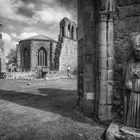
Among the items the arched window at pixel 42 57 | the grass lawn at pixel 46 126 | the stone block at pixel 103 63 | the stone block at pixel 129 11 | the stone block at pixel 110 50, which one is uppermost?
the arched window at pixel 42 57

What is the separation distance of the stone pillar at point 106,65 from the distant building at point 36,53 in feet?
95.7

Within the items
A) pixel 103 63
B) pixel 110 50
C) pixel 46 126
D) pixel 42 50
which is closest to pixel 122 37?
pixel 110 50

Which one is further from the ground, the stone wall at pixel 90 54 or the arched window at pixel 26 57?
the arched window at pixel 26 57

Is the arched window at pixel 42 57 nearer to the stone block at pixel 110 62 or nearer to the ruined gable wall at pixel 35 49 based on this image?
the ruined gable wall at pixel 35 49

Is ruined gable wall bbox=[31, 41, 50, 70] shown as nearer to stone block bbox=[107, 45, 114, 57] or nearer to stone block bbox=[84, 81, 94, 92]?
stone block bbox=[84, 81, 94, 92]

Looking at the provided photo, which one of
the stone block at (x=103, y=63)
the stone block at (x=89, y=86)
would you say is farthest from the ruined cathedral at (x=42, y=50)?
the stone block at (x=103, y=63)

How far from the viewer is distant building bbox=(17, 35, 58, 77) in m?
32.3

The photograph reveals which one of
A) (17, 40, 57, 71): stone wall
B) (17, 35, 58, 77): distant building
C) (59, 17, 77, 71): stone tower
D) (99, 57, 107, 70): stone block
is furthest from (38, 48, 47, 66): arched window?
(99, 57, 107, 70): stone block

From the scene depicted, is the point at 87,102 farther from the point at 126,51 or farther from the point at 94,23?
the point at 94,23

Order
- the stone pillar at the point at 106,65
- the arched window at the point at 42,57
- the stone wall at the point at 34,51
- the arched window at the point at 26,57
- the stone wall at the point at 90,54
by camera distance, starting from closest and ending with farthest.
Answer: the stone pillar at the point at 106,65
the stone wall at the point at 90,54
the stone wall at the point at 34,51
the arched window at the point at 42,57
the arched window at the point at 26,57

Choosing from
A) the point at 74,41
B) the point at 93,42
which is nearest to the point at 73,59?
the point at 74,41

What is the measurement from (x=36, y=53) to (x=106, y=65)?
102 ft

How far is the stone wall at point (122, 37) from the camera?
125 inches

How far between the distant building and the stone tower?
4887 mm
